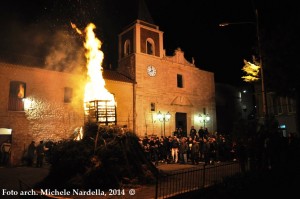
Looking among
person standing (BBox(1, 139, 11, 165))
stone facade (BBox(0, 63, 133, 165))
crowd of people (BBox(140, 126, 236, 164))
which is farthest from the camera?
stone facade (BBox(0, 63, 133, 165))

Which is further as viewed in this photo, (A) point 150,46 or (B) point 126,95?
(A) point 150,46

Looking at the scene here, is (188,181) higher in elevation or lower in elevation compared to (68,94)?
lower

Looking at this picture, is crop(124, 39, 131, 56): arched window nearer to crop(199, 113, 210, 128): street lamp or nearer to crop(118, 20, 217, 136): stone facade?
crop(118, 20, 217, 136): stone facade

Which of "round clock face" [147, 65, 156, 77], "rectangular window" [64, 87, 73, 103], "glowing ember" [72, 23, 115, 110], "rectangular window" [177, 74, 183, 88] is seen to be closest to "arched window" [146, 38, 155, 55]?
"round clock face" [147, 65, 156, 77]

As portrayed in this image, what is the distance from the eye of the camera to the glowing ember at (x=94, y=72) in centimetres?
1216

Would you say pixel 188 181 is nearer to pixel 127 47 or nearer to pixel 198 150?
pixel 198 150

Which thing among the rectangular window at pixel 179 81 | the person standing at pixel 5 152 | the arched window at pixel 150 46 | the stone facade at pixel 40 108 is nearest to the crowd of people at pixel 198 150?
the stone facade at pixel 40 108

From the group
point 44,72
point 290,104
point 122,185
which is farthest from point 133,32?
point 122,185

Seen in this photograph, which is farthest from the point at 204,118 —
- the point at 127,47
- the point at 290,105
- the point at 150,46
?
the point at 127,47

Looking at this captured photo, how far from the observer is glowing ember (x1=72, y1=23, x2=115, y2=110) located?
39.9 feet

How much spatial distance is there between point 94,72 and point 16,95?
35.1 ft

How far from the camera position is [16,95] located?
792 inches

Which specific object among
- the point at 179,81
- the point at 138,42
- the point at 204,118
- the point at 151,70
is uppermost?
the point at 138,42

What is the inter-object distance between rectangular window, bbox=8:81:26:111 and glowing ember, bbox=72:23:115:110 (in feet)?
32.5
